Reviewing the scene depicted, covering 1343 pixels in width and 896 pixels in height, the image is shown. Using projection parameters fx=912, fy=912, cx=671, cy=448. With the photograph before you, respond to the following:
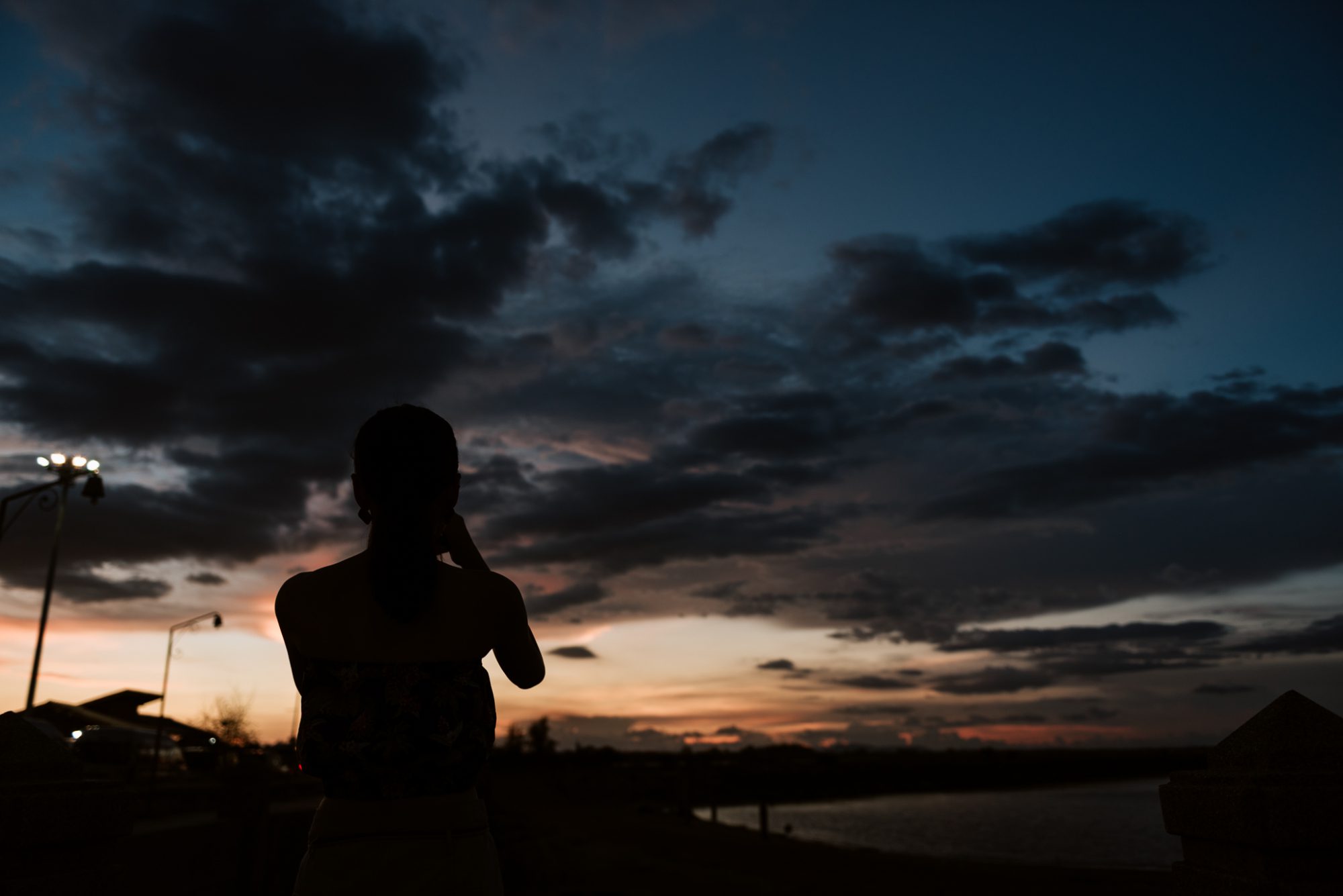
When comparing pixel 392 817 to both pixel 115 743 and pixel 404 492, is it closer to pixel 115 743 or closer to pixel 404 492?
pixel 404 492

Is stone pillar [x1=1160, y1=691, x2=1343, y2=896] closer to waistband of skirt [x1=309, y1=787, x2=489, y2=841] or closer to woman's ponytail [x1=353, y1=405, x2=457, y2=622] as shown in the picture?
waistband of skirt [x1=309, y1=787, x2=489, y2=841]

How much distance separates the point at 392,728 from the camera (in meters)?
1.85

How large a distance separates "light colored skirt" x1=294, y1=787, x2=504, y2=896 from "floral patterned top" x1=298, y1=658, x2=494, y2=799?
0.03 metres

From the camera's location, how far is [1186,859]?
14.9ft

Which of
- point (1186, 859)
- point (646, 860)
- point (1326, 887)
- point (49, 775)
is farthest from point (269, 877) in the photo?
point (646, 860)

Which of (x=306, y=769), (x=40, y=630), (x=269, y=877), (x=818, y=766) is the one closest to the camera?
(x=306, y=769)

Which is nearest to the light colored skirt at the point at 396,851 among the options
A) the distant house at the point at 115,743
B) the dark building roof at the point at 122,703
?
the distant house at the point at 115,743

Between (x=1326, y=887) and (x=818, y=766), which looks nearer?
(x=1326, y=887)

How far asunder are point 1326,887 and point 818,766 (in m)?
175

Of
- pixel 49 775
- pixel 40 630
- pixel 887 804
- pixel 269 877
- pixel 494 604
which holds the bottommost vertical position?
pixel 887 804

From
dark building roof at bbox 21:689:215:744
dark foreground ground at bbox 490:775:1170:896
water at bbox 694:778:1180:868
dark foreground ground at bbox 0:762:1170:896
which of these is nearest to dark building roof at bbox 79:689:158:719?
dark building roof at bbox 21:689:215:744

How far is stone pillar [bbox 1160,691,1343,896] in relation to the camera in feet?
12.7

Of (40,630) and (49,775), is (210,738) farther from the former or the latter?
(49,775)

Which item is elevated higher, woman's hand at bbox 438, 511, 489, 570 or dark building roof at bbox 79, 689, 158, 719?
dark building roof at bbox 79, 689, 158, 719
